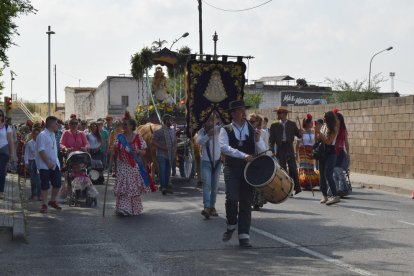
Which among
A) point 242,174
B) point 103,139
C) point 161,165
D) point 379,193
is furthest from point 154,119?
point 242,174

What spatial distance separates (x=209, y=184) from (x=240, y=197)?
106 inches

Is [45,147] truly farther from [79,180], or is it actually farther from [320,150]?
[320,150]

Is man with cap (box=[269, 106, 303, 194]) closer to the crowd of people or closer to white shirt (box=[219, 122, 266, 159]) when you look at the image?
the crowd of people

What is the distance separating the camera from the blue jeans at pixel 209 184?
1187cm

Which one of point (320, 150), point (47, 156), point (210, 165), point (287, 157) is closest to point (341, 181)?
point (287, 157)

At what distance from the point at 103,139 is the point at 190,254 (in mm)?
14331

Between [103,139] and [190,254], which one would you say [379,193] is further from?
[190,254]

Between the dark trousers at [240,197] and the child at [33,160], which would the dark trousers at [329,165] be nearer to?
the dark trousers at [240,197]

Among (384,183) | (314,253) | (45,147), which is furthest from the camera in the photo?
(384,183)

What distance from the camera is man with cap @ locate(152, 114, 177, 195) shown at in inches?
645

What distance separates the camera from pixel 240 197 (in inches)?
363

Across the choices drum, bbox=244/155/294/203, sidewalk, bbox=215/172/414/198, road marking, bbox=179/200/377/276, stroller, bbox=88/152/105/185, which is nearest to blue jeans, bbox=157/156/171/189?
stroller, bbox=88/152/105/185

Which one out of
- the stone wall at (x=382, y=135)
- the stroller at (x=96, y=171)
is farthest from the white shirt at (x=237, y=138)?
the stone wall at (x=382, y=135)

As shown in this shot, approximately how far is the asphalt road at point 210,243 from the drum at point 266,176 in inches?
27.7
